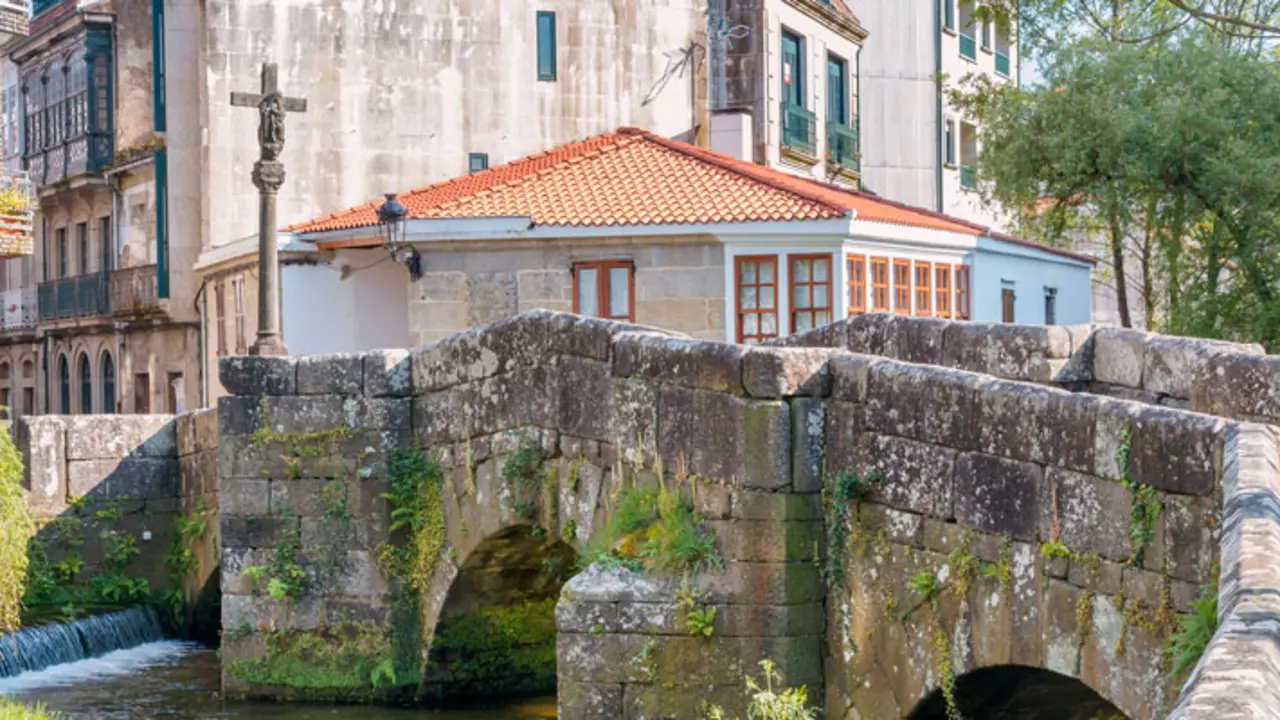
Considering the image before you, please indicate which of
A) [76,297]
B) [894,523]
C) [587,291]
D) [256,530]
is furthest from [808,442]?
[76,297]

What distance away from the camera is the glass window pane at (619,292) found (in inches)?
820

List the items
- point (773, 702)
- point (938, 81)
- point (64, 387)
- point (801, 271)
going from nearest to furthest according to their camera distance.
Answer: point (773, 702), point (801, 271), point (64, 387), point (938, 81)

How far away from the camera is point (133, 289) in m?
27.9

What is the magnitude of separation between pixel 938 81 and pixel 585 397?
23.3 meters

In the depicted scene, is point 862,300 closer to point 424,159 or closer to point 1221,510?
point 424,159

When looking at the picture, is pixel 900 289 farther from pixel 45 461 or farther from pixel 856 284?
pixel 45 461

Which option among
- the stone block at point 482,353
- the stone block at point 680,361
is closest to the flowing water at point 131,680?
the stone block at point 482,353

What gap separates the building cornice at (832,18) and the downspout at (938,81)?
2131 mm

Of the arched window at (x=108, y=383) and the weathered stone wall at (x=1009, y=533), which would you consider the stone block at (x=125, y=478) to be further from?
the arched window at (x=108, y=383)

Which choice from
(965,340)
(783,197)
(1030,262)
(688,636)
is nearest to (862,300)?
(783,197)

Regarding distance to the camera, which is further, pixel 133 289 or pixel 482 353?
pixel 133 289

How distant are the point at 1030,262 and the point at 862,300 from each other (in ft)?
19.6

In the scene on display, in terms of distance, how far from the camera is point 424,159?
80.8ft

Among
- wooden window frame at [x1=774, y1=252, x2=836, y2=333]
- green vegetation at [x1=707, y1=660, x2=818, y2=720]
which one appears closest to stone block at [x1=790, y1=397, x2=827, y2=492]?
green vegetation at [x1=707, y1=660, x2=818, y2=720]
